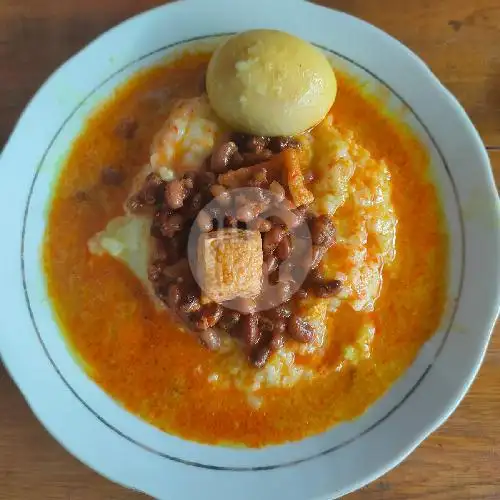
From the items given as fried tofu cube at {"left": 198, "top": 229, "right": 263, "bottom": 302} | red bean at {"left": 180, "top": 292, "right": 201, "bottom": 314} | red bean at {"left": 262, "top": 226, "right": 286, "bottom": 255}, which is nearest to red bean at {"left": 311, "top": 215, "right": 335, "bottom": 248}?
red bean at {"left": 262, "top": 226, "right": 286, "bottom": 255}

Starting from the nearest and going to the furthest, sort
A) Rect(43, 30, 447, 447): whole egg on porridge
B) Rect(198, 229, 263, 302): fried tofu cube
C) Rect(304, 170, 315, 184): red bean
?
Rect(198, 229, 263, 302): fried tofu cube, Rect(43, 30, 447, 447): whole egg on porridge, Rect(304, 170, 315, 184): red bean

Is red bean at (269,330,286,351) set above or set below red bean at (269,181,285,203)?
below

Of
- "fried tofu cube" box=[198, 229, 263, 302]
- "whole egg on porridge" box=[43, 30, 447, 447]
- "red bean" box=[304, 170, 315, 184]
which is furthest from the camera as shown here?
"red bean" box=[304, 170, 315, 184]

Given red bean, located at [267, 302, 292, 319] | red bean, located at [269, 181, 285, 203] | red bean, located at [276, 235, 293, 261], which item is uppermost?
red bean, located at [269, 181, 285, 203]

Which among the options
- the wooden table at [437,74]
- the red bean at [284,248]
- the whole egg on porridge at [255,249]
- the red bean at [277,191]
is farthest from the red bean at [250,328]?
the wooden table at [437,74]

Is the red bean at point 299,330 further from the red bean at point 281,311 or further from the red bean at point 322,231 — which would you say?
the red bean at point 322,231

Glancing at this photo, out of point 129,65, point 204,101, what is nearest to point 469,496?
point 204,101

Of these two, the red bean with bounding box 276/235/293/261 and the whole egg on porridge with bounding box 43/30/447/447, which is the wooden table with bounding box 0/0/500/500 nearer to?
the whole egg on porridge with bounding box 43/30/447/447

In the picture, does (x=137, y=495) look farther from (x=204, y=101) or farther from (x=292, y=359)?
(x=204, y=101)
